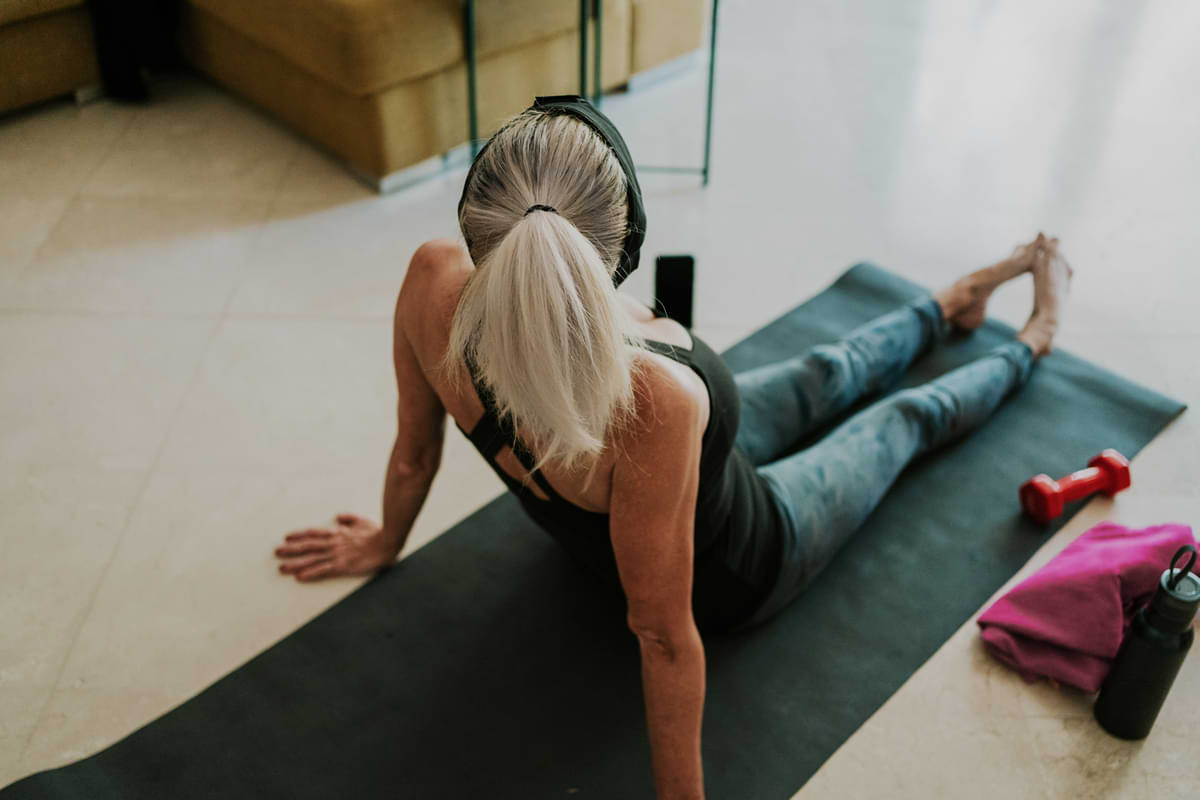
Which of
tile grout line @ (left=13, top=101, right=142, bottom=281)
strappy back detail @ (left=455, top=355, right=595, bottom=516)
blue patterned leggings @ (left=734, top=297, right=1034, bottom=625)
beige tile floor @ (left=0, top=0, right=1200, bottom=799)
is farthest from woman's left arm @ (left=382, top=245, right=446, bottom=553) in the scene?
tile grout line @ (left=13, top=101, right=142, bottom=281)

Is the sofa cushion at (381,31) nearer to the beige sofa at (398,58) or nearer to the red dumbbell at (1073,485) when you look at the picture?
the beige sofa at (398,58)

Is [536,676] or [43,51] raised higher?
[43,51]

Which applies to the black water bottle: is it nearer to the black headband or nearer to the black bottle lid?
the black bottle lid

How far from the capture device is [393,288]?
2.76m

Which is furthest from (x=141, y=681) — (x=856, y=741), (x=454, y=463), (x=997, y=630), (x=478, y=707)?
(x=997, y=630)

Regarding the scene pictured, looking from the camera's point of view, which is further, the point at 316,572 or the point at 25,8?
the point at 25,8

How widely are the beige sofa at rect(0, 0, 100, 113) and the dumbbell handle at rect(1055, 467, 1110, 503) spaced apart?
3.01 metres

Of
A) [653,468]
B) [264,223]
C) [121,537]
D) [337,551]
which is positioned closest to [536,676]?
[337,551]

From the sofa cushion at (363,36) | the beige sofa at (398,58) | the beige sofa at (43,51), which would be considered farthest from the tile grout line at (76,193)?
the sofa cushion at (363,36)

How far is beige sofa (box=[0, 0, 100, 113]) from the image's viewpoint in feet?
10.2

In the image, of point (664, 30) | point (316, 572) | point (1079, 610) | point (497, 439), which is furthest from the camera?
point (664, 30)

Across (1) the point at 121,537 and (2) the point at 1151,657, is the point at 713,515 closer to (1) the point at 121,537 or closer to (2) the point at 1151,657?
(2) the point at 1151,657

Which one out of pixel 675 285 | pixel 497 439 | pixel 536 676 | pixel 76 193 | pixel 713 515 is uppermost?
pixel 675 285

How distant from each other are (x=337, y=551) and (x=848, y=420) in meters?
1.02
